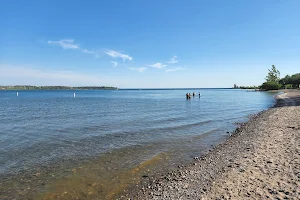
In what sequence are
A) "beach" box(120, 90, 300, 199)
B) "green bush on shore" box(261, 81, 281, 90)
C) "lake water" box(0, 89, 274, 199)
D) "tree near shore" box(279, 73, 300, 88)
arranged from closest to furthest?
1. "beach" box(120, 90, 300, 199)
2. "lake water" box(0, 89, 274, 199)
3. "green bush on shore" box(261, 81, 281, 90)
4. "tree near shore" box(279, 73, 300, 88)

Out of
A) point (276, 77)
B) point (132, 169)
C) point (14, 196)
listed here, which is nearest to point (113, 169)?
point (132, 169)

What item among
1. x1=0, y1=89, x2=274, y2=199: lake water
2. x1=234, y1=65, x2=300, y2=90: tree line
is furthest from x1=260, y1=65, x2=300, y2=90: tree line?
x1=0, y1=89, x2=274, y2=199: lake water

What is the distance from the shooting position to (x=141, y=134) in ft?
61.5

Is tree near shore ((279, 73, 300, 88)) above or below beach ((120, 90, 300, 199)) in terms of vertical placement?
above

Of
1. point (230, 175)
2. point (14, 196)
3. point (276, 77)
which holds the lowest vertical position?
point (14, 196)

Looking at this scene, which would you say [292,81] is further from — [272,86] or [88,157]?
[88,157]

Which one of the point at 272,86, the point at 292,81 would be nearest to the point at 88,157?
the point at 272,86

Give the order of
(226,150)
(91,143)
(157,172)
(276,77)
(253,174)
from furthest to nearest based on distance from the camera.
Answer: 1. (276,77)
2. (91,143)
3. (226,150)
4. (157,172)
5. (253,174)

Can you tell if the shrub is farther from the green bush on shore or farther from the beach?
the beach

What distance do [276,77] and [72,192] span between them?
6765 inches

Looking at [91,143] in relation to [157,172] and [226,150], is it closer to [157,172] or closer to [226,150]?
[157,172]

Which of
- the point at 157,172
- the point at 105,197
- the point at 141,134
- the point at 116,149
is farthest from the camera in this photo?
the point at 141,134

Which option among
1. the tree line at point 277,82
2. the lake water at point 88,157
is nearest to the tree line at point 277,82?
the tree line at point 277,82

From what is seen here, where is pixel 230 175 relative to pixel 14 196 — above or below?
above
